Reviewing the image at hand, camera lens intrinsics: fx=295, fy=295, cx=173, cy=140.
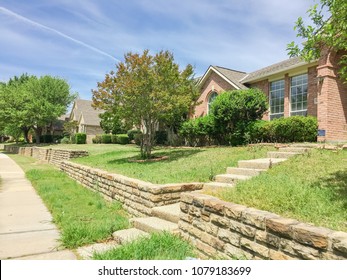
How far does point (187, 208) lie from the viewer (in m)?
4.49

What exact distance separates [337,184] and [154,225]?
3008 mm

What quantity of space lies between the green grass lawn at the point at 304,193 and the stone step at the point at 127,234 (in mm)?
1411

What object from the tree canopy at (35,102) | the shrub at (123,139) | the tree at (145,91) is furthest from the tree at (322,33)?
the tree canopy at (35,102)

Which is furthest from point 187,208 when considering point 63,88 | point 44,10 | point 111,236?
point 63,88

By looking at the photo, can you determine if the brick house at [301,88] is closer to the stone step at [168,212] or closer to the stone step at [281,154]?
the stone step at [281,154]

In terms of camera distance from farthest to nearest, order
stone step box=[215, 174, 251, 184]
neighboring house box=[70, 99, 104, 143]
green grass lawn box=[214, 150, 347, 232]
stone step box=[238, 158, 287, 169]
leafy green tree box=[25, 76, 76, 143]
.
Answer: neighboring house box=[70, 99, 104, 143] < leafy green tree box=[25, 76, 76, 143] < stone step box=[238, 158, 287, 169] < stone step box=[215, 174, 251, 184] < green grass lawn box=[214, 150, 347, 232]

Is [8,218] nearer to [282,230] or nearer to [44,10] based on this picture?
[44,10]

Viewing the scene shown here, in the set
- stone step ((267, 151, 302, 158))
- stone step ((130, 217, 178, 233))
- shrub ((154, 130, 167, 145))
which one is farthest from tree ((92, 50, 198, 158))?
shrub ((154, 130, 167, 145))

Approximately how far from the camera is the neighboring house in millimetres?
44094

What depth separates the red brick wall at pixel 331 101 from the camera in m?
13.3

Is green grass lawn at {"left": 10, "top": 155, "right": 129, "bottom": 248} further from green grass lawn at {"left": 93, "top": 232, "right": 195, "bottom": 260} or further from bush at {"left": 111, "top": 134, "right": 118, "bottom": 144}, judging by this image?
bush at {"left": 111, "top": 134, "right": 118, "bottom": 144}

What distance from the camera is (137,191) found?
21.1 feet

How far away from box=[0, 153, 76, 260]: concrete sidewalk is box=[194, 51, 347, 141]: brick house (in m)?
9.58

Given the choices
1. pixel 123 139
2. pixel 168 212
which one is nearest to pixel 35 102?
pixel 123 139
